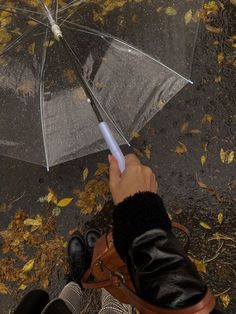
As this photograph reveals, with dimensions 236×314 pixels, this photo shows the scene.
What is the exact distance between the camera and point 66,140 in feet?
8.99

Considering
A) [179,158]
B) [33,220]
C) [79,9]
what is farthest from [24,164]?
[79,9]

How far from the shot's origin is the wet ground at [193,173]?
3.07 m

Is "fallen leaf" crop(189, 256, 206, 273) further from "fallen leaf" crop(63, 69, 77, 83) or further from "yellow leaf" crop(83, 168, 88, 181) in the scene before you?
"fallen leaf" crop(63, 69, 77, 83)

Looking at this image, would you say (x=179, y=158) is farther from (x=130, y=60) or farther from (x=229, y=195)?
(x=130, y=60)

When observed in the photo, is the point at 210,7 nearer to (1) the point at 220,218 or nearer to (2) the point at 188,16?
(2) the point at 188,16

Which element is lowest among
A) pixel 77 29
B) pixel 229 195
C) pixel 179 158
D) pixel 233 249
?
pixel 233 249

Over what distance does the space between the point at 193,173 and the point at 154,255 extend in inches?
65.9

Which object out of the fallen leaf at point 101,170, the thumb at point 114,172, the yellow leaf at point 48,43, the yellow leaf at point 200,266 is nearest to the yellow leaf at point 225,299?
the yellow leaf at point 200,266

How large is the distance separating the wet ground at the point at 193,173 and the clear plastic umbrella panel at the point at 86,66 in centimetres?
69

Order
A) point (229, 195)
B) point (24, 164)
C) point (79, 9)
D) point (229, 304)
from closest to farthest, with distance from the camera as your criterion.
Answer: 1. point (79, 9)
2. point (229, 304)
3. point (229, 195)
4. point (24, 164)

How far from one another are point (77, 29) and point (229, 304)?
6.59ft

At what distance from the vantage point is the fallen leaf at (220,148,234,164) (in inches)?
127

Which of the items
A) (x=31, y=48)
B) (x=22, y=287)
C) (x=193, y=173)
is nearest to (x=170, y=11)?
(x=31, y=48)

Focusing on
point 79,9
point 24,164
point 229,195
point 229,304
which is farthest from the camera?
point 24,164
